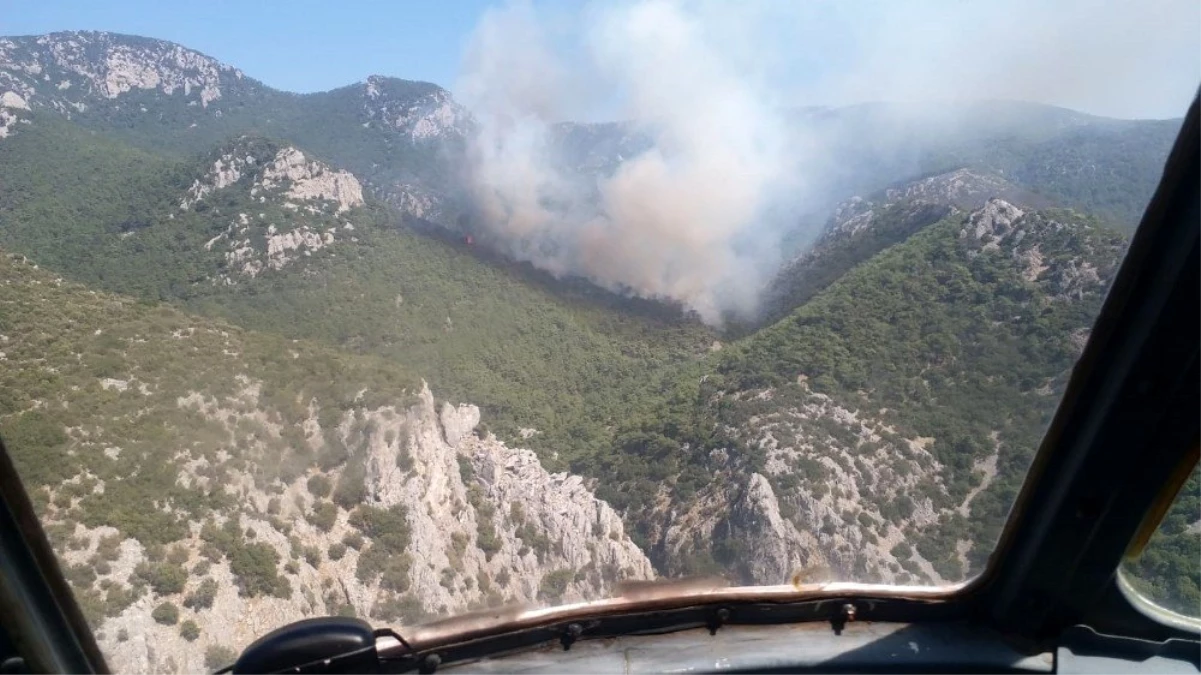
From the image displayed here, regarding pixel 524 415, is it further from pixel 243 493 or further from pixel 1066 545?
pixel 1066 545

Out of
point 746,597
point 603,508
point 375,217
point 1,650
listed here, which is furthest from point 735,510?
point 375,217

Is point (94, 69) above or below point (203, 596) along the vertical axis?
above

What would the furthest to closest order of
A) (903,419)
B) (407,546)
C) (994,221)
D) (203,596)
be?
(994,221) → (407,546) → (903,419) → (203,596)

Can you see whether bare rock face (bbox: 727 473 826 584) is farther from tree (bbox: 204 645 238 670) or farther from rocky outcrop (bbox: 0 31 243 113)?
rocky outcrop (bbox: 0 31 243 113)

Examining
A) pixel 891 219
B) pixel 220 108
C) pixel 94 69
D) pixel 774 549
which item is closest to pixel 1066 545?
pixel 774 549

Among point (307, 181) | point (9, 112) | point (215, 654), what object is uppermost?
point (9, 112)

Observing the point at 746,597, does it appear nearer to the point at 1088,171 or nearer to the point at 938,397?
the point at 938,397

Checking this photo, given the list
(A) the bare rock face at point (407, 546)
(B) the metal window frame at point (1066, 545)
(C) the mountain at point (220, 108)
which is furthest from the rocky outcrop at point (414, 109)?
(B) the metal window frame at point (1066, 545)

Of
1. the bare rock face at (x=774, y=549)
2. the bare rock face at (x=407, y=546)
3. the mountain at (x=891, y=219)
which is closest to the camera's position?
the bare rock face at (x=774, y=549)

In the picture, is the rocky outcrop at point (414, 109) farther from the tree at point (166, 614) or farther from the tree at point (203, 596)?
the tree at point (166, 614)
